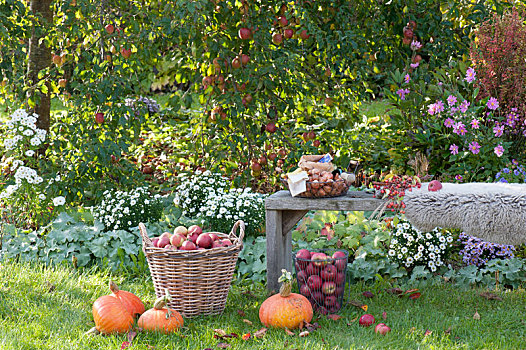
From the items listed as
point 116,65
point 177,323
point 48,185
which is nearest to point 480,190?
point 177,323

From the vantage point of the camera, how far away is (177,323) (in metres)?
2.65

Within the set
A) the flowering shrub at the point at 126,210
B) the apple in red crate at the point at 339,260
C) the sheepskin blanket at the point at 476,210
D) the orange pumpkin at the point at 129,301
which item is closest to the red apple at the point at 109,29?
the flowering shrub at the point at 126,210

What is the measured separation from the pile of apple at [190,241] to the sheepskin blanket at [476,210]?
3.10ft

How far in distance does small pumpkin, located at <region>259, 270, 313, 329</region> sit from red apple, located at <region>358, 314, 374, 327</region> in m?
0.24

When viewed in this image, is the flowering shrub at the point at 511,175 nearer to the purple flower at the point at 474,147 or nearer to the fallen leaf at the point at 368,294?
the purple flower at the point at 474,147

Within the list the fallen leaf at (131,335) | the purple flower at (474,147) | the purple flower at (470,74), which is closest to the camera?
the fallen leaf at (131,335)

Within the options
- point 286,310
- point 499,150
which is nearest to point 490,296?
point 286,310

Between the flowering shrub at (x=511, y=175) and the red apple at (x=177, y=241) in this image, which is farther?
the flowering shrub at (x=511, y=175)

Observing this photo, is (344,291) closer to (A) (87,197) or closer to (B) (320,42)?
(B) (320,42)

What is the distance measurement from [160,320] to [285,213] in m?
0.94

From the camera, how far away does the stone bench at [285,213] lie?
2.88m

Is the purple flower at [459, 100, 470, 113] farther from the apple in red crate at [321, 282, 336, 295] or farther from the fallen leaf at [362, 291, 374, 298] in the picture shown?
the apple in red crate at [321, 282, 336, 295]

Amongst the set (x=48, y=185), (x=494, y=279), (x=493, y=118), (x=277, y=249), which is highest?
(x=493, y=118)

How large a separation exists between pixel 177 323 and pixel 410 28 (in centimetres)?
308
